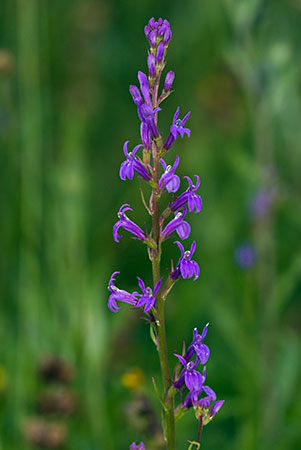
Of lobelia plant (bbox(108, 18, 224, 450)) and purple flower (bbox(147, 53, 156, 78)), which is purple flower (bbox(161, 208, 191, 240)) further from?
purple flower (bbox(147, 53, 156, 78))

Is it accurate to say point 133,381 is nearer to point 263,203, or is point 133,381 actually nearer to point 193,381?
point 263,203

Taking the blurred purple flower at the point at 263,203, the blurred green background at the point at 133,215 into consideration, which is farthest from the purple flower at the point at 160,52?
the blurred purple flower at the point at 263,203

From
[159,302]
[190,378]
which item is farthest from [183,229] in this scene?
[190,378]

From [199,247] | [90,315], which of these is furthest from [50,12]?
[90,315]

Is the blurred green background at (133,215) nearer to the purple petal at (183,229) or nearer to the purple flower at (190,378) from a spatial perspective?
the purple flower at (190,378)

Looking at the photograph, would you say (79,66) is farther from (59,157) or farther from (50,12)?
(59,157)

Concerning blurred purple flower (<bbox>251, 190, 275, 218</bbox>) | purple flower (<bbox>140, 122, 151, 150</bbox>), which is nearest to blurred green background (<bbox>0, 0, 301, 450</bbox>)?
blurred purple flower (<bbox>251, 190, 275, 218</bbox>)
